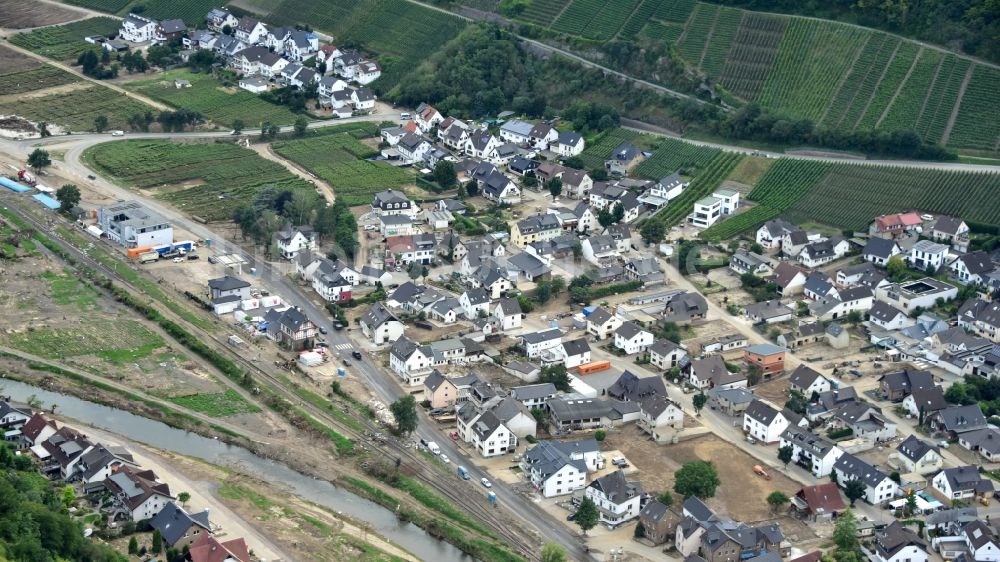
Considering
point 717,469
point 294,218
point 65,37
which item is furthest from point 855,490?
point 65,37

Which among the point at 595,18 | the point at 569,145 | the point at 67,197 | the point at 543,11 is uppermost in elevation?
the point at 595,18

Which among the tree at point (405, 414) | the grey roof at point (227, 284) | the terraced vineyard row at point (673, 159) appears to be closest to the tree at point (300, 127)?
the terraced vineyard row at point (673, 159)

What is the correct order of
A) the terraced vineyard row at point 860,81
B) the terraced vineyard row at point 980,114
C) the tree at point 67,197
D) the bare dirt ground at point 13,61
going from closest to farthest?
the tree at point 67,197 → the terraced vineyard row at point 980,114 → the terraced vineyard row at point 860,81 → the bare dirt ground at point 13,61

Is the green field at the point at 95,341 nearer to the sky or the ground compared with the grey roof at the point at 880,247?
nearer to the ground

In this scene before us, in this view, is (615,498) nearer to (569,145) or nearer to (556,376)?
(556,376)

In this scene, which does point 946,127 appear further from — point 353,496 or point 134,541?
point 134,541

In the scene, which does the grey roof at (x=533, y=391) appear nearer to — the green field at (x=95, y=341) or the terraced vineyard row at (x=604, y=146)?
the green field at (x=95, y=341)
